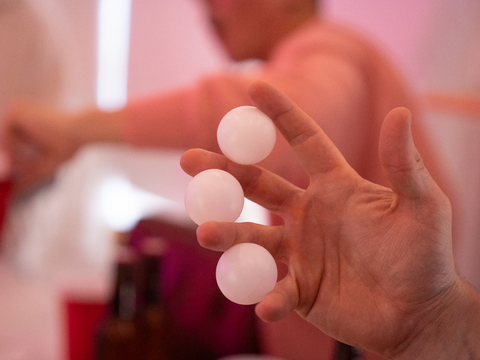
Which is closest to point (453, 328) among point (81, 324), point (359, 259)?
point (359, 259)

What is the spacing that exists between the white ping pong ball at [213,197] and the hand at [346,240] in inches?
0.4

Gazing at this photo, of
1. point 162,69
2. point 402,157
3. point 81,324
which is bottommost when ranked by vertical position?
point 81,324

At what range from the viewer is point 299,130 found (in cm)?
27

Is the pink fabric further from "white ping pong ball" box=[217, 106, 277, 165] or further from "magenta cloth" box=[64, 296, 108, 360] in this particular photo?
"magenta cloth" box=[64, 296, 108, 360]

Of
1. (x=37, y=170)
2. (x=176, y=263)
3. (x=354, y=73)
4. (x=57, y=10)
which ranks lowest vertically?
(x=176, y=263)

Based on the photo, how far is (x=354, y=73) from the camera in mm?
408

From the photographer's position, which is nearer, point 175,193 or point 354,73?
point 354,73

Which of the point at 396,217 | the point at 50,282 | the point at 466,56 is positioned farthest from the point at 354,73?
the point at 50,282

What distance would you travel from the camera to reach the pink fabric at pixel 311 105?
1.22 feet

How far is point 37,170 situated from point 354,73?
1.37 ft

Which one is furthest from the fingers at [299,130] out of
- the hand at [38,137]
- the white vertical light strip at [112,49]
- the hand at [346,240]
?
the white vertical light strip at [112,49]

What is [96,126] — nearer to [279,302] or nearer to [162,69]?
[279,302]

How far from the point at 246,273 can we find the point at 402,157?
112 mm

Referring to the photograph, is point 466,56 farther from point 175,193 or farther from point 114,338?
point 114,338
